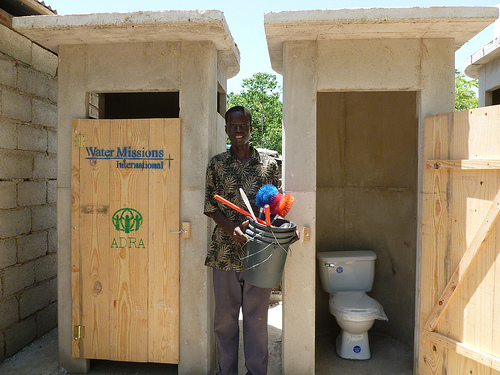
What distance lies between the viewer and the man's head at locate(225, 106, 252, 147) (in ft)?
9.18

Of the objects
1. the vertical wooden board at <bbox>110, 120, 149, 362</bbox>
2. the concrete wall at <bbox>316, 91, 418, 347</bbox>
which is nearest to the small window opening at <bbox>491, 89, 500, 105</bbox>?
the concrete wall at <bbox>316, 91, 418, 347</bbox>

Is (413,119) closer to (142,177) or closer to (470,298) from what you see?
(470,298)

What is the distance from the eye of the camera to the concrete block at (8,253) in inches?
134

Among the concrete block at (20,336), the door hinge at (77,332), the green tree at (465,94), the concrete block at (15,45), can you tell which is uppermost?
the green tree at (465,94)


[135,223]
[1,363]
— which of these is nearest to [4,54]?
[135,223]

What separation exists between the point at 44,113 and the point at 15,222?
48.5 inches

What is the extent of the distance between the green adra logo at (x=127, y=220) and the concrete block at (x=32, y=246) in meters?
1.24

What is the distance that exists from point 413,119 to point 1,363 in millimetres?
4897

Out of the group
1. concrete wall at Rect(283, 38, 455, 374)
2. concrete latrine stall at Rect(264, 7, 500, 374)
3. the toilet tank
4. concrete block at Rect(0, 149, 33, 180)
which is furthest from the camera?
the toilet tank

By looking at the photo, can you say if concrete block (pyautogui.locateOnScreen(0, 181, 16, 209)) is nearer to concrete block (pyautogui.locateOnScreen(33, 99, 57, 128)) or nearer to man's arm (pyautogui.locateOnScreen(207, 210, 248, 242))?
concrete block (pyautogui.locateOnScreen(33, 99, 57, 128))

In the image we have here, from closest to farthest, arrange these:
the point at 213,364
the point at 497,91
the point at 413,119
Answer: the point at 213,364 < the point at 413,119 < the point at 497,91

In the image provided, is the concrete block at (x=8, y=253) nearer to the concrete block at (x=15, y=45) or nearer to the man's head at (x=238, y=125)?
the concrete block at (x=15, y=45)

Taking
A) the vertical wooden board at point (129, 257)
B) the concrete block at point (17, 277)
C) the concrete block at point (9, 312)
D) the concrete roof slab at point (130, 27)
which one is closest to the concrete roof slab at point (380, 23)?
the concrete roof slab at point (130, 27)

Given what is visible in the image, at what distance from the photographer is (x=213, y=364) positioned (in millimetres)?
3318
